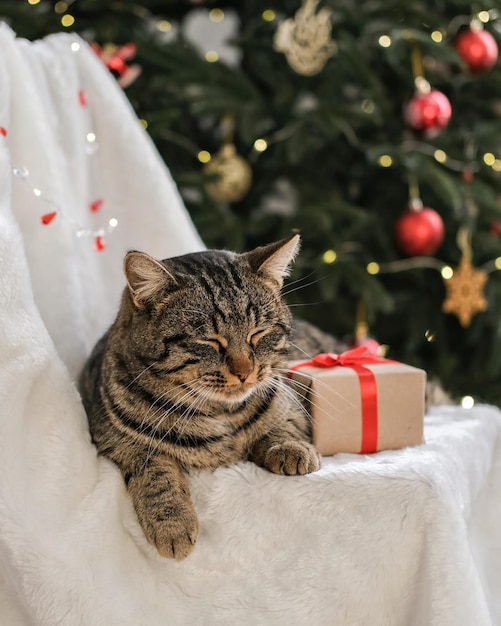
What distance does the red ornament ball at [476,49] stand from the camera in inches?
86.1

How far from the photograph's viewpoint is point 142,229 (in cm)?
158

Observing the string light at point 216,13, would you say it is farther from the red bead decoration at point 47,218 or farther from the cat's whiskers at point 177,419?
the cat's whiskers at point 177,419

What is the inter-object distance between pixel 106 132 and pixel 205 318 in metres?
0.74

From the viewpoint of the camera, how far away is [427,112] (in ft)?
7.02

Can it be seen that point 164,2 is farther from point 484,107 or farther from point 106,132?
point 484,107

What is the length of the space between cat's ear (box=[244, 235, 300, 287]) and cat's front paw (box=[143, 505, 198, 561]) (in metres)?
0.40

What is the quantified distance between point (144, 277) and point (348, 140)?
1.47m

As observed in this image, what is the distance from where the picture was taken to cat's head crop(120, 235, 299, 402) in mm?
1044

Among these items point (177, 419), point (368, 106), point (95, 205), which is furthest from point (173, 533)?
point (368, 106)

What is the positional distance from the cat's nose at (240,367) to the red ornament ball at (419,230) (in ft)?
4.27

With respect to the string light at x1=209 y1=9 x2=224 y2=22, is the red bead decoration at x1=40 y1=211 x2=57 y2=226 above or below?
below

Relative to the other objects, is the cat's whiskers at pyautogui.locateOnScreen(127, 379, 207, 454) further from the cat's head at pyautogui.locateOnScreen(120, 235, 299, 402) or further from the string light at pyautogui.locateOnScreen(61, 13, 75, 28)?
the string light at pyautogui.locateOnScreen(61, 13, 75, 28)

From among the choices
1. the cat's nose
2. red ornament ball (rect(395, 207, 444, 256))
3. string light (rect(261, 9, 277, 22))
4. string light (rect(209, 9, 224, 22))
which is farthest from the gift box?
string light (rect(209, 9, 224, 22))

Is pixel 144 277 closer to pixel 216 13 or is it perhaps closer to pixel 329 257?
pixel 329 257
